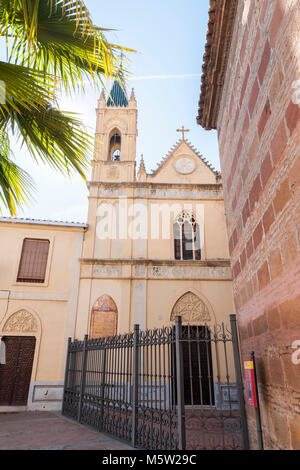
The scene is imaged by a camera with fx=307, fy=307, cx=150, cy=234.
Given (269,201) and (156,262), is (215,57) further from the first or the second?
(156,262)

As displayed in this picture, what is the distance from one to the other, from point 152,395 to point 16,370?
6324 mm

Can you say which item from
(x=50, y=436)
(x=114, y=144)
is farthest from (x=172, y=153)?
(x=50, y=436)

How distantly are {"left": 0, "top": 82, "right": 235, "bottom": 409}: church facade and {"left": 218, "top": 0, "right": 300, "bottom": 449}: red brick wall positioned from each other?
9.21 metres

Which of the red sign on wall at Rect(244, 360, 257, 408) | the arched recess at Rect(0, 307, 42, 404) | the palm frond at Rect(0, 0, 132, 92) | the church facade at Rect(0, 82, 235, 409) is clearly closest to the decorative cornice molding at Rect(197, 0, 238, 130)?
the palm frond at Rect(0, 0, 132, 92)

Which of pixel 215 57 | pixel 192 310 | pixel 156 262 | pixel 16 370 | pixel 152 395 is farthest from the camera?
pixel 156 262

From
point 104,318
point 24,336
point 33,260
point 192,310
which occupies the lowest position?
point 24,336

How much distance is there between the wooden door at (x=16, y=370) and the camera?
457 inches

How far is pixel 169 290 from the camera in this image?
1352 cm

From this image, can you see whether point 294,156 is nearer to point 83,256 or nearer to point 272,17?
point 272,17

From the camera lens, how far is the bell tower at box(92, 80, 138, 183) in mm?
15805

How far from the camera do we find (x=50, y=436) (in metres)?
6.90

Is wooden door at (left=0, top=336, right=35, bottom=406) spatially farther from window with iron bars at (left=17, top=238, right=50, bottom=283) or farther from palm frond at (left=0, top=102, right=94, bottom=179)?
palm frond at (left=0, top=102, right=94, bottom=179)

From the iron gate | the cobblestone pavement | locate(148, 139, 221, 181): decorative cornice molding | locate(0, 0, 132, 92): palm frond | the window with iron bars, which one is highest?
locate(148, 139, 221, 181): decorative cornice molding

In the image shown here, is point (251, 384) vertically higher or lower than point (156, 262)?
lower
